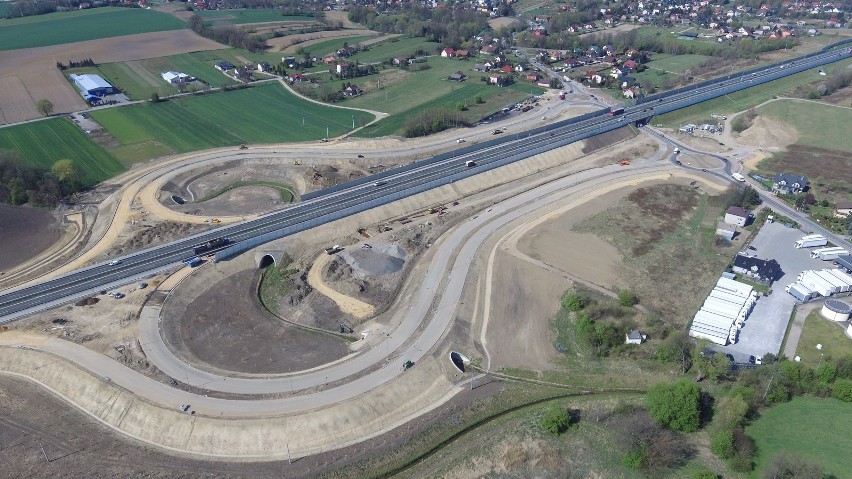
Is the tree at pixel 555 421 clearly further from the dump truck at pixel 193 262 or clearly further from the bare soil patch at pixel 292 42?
the bare soil patch at pixel 292 42

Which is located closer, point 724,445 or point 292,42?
point 724,445

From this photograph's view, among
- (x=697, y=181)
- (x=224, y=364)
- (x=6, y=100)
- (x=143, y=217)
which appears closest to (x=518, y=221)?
(x=697, y=181)

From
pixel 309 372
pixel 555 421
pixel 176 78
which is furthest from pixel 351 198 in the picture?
pixel 176 78

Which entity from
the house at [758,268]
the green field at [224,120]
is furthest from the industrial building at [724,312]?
the green field at [224,120]

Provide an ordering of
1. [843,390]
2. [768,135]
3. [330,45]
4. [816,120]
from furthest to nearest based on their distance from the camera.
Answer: [330,45] → [816,120] → [768,135] → [843,390]

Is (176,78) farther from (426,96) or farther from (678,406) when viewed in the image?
(678,406)

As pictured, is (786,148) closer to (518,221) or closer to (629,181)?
(629,181)
